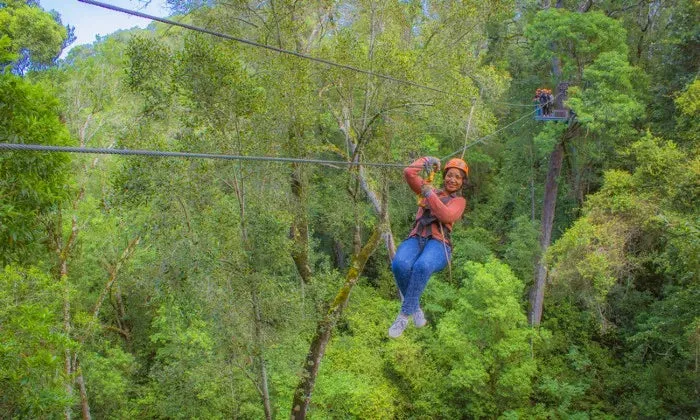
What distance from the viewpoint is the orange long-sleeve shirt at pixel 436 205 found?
4059 millimetres

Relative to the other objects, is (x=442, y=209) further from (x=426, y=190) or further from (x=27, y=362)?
(x=27, y=362)

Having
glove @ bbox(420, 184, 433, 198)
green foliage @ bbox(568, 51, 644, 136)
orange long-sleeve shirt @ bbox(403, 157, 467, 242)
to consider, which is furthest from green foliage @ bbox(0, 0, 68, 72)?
green foliage @ bbox(568, 51, 644, 136)

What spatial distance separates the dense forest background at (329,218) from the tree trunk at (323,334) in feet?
0.16

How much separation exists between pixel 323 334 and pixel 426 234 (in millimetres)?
4033

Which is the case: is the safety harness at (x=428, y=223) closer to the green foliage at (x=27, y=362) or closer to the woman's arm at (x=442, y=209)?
the woman's arm at (x=442, y=209)

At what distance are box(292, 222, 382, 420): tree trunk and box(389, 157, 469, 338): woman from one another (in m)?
3.40

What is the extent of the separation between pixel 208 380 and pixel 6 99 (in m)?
4.61

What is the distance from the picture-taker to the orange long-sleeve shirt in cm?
406

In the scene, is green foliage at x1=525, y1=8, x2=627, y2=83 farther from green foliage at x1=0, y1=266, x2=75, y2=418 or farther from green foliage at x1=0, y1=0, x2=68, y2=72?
green foliage at x1=0, y1=0, x2=68, y2=72

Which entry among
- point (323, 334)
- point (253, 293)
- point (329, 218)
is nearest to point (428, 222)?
point (253, 293)

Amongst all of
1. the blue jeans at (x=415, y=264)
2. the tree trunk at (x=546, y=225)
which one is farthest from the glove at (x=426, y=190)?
the tree trunk at (x=546, y=225)

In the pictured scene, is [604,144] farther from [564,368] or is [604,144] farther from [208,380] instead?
[208,380]

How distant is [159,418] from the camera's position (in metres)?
12.4

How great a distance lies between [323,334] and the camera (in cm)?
789
